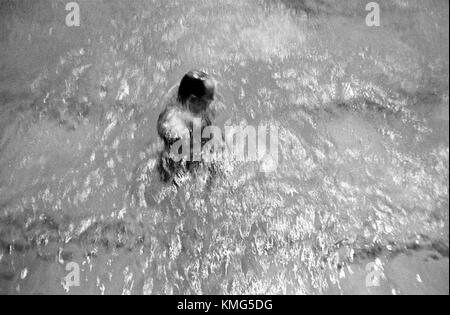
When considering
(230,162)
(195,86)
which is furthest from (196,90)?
(230,162)

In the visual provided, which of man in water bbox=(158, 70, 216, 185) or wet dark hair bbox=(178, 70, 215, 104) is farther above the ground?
wet dark hair bbox=(178, 70, 215, 104)

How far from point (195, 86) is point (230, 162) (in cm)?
15

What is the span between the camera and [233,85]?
104 centimetres

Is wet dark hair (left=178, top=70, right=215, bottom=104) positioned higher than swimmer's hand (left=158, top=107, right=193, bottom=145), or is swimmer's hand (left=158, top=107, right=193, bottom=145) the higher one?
wet dark hair (left=178, top=70, right=215, bottom=104)

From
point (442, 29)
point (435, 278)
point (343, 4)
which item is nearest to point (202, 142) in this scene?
point (435, 278)

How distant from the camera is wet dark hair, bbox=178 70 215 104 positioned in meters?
0.87

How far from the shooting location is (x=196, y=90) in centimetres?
87

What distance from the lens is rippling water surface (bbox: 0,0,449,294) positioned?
0.83 m

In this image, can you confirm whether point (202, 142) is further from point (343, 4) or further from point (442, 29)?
point (442, 29)

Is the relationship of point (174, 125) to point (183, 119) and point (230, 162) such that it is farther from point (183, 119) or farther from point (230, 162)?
point (230, 162)

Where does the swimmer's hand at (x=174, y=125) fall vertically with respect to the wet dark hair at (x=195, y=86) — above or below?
below

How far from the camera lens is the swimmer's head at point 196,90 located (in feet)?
2.84

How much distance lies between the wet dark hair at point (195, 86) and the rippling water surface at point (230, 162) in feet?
0.28

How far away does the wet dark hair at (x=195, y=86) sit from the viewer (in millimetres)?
865
